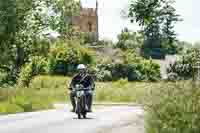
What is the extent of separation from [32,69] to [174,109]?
62.5 metres

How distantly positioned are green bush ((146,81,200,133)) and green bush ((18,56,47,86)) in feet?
184

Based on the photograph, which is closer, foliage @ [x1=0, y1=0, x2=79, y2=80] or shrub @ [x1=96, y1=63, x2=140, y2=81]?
foliage @ [x1=0, y1=0, x2=79, y2=80]

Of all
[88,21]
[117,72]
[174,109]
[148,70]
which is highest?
[174,109]

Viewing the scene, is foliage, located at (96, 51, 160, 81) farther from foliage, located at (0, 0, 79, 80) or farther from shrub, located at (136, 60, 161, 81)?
foliage, located at (0, 0, 79, 80)

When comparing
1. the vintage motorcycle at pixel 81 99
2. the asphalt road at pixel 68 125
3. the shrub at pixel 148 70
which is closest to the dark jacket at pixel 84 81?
the vintage motorcycle at pixel 81 99

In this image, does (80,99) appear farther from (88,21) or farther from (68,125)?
(88,21)

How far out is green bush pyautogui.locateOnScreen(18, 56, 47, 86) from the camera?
73.6 metres

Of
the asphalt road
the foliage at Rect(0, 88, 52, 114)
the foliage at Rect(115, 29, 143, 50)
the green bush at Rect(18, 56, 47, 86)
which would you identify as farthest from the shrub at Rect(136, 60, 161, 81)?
the asphalt road

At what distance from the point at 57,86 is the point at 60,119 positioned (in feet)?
143

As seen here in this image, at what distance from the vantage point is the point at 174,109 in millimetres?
15227

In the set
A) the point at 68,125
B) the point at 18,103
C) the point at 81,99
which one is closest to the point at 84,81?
the point at 81,99

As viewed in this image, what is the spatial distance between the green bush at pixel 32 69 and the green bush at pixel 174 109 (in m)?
56.1

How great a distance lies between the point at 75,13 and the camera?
71.8m

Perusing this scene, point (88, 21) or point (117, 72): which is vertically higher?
point (88, 21)
